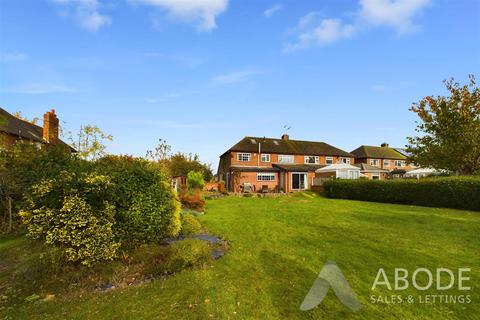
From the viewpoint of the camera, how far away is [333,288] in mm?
5395

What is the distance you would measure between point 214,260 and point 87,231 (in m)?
3.21

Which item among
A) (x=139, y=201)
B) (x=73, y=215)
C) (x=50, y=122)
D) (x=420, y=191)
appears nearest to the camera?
(x=73, y=215)

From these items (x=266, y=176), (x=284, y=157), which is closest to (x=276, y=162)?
(x=284, y=157)

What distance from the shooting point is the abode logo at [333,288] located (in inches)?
189

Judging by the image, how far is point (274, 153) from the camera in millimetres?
40906

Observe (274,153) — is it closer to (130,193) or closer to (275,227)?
(275,227)

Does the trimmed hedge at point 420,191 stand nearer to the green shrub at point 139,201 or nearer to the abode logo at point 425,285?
the abode logo at point 425,285

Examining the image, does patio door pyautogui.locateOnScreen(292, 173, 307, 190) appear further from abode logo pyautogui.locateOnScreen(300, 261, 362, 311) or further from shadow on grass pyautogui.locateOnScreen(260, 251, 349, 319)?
abode logo pyautogui.locateOnScreen(300, 261, 362, 311)

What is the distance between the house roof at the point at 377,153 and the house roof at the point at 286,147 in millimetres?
11830

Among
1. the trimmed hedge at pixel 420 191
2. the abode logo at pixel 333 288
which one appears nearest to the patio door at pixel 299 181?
the trimmed hedge at pixel 420 191

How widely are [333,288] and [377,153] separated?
57716 millimetres

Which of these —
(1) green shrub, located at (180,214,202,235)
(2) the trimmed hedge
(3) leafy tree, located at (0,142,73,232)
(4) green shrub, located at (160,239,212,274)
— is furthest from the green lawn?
(2) the trimmed hedge

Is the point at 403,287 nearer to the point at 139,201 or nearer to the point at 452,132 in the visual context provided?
the point at 139,201

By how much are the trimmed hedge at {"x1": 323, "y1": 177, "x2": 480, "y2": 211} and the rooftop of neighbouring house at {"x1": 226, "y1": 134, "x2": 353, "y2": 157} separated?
53.6ft
